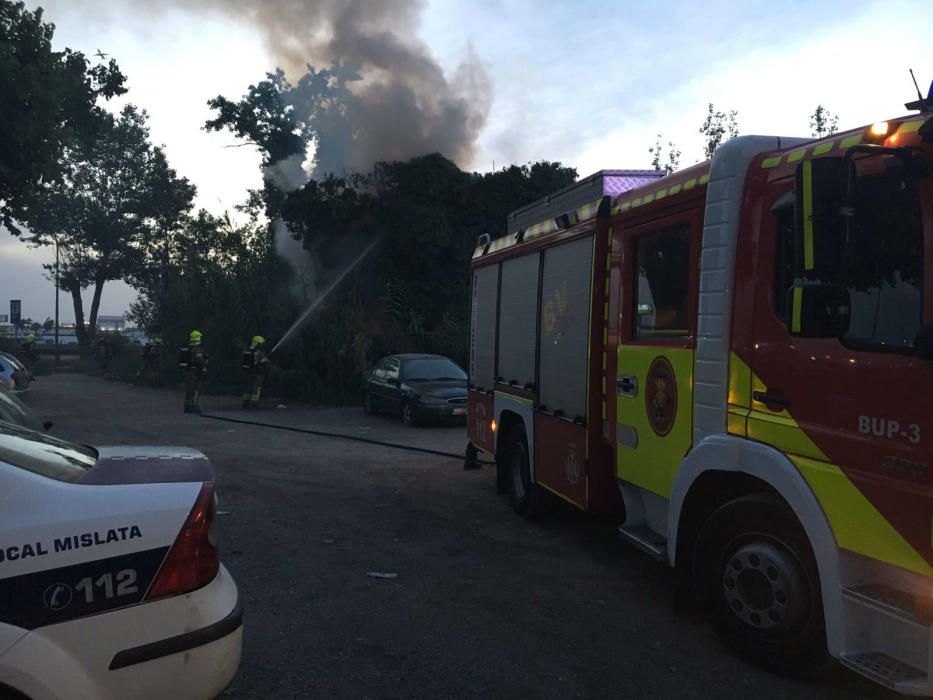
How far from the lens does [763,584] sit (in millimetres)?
3730

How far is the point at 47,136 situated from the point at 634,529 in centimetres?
1682

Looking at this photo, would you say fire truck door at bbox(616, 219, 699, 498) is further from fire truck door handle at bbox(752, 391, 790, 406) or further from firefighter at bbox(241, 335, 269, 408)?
firefighter at bbox(241, 335, 269, 408)

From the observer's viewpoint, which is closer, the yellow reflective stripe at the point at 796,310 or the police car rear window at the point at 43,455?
the police car rear window at the point at 43,455

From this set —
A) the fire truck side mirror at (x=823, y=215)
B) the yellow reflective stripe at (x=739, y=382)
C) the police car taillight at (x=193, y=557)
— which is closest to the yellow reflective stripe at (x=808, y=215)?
the fire truck side mirror at (x=823, y=215)

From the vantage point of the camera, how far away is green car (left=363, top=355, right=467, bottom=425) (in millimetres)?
14617

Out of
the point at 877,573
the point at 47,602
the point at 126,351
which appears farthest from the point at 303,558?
the point at 126,351

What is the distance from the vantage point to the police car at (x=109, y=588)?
231 cm

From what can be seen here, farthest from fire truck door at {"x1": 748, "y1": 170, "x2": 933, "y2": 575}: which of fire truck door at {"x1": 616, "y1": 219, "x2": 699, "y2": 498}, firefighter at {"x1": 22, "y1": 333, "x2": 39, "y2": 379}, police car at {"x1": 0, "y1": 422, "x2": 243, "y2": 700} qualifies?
firefighter at {"x1": 22, "y1": 333, "x2": 39, "y2": 379}

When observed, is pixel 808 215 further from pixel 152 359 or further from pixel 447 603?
pixel 152 359

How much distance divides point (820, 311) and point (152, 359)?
90.0ft

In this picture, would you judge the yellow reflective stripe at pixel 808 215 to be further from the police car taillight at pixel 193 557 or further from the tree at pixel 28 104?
the tree at pixel 28 104

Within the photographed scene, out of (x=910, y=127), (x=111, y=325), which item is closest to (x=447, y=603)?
(x=910, y=127)

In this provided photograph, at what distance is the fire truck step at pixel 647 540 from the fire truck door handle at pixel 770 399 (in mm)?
1233

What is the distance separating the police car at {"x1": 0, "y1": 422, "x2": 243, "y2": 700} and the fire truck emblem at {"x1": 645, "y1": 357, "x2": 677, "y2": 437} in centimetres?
263
